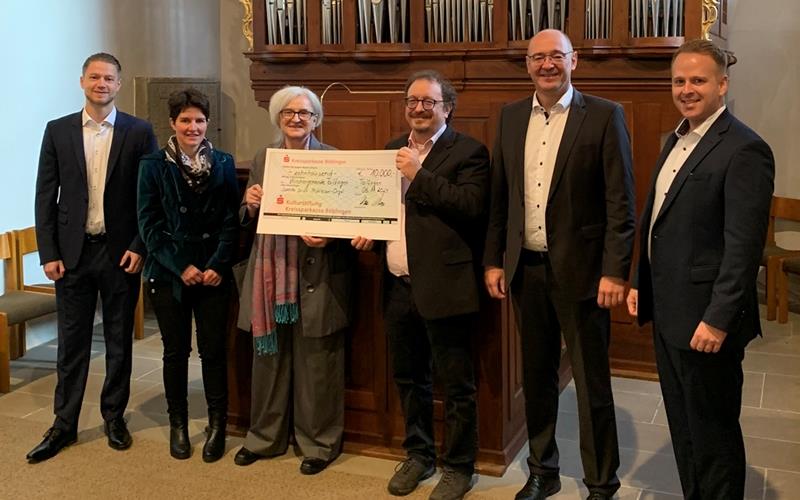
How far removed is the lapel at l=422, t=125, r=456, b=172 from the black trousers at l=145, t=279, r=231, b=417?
3.53 feet

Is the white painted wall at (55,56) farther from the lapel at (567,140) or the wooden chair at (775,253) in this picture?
the wooden chair at (775,253)

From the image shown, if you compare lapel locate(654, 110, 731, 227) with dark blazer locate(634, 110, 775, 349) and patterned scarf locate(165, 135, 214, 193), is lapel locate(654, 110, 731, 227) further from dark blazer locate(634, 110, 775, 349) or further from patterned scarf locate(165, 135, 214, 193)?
patterned scarf locate(165, 135, 214, 193)

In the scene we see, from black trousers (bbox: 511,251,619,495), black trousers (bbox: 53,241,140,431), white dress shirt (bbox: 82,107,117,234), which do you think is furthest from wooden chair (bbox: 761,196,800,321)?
white dress shirt (bbox: 82,107,117,234)

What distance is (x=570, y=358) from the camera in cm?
306

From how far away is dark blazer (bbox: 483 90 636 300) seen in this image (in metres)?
2.88

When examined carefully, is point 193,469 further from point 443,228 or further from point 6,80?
point 6,80

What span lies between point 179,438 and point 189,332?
1.53 ft

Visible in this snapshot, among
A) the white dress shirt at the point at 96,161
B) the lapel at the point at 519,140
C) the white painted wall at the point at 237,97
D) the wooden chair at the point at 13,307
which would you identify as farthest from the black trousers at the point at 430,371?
the white painted wall at the point at 237,97

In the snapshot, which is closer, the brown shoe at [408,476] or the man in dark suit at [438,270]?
the man in dark suit at [438,270]

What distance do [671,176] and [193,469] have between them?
2237 mm

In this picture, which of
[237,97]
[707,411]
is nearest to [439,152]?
[707,411]

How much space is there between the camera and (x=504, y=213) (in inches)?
124

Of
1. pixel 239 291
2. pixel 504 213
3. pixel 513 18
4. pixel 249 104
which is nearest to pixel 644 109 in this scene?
pixel 513 18

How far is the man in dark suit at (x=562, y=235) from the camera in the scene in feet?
9.54
